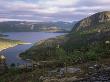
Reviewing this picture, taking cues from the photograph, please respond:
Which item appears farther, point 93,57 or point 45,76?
point 93,57

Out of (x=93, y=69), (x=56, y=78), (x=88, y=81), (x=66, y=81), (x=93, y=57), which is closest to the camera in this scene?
(x=88, y=81)

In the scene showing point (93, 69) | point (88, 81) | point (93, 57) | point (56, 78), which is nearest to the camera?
point (88, 81)

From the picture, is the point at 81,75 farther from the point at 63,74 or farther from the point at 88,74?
the point at 63,74

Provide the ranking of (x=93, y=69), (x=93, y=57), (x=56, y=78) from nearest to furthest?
1. (x=56, y=78)
2. (x=93, y=69)
3. (x=93, y=57)

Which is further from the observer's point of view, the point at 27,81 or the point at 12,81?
the point at 12,81

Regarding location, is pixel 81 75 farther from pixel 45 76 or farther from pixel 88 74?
pixel 45 76

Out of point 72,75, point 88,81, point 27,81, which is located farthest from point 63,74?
point 88,81

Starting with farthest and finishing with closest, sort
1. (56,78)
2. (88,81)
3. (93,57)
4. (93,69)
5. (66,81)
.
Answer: (93,57) → (93,69) → (56,78) → (66,81) → (88,81)

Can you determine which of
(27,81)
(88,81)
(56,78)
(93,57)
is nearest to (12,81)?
(27,81)

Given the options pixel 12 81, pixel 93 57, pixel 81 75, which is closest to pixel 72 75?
pixel 81 75
